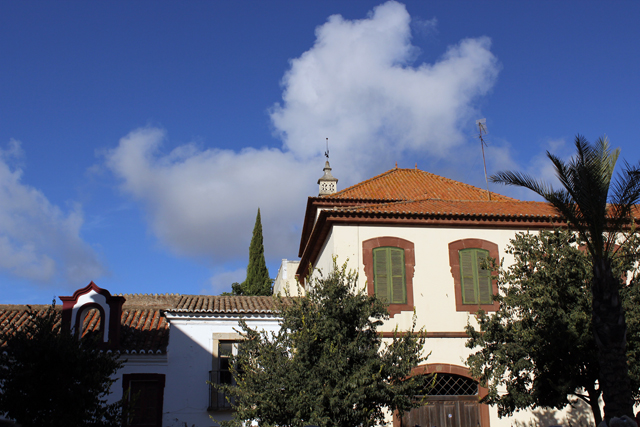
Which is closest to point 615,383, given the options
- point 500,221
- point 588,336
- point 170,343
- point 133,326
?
point 588,336

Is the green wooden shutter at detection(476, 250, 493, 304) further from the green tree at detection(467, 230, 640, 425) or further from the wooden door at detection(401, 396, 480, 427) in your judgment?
the green tree at detection(467, 230, 640, 425)

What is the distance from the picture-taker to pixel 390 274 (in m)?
14.6

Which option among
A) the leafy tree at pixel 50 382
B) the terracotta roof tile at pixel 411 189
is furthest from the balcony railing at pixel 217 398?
the terracotta roof tile at pixel 411 189

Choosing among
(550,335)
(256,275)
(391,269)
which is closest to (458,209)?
(391,269)

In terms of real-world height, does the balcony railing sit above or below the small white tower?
below

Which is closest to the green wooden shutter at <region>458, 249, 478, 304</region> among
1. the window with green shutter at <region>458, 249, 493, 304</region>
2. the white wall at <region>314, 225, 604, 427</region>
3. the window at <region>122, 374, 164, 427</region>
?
the window with green shutter at <region>458, 249, 493, 304</region>

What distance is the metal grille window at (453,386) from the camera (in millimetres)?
14008

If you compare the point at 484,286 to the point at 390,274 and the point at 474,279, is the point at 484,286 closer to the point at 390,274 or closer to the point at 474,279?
the point at 474,279

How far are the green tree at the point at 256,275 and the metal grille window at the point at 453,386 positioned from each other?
25559mm

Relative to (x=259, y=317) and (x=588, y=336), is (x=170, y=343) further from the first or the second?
(x=588, y=336)

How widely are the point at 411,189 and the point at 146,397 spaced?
11.6 metres

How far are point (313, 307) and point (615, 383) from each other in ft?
18.1

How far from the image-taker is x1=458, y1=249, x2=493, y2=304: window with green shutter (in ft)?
48.4

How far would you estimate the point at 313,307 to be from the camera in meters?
10.7
